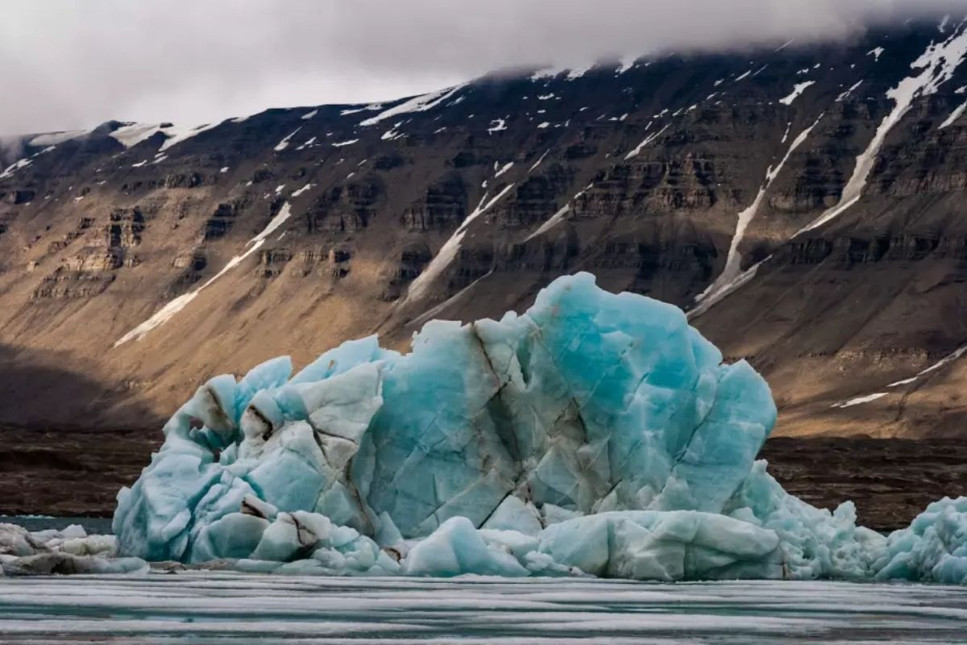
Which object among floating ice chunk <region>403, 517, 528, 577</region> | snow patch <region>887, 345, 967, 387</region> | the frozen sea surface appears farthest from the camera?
snow patch <region>887, 345, 967, 387</region>

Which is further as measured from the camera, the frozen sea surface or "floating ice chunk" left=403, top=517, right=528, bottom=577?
"floating ice chunk" left=403, top=517, right=528, bottom=577

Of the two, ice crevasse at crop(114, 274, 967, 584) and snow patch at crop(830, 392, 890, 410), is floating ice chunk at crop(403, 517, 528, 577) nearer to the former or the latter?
ice crevasse at crop(114, 274, 967, 584)

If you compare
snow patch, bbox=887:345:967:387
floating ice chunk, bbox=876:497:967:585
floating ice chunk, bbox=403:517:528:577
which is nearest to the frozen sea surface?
floating ice chunk, bbox=403:517:528:577

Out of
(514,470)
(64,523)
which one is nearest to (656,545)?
(514,470)

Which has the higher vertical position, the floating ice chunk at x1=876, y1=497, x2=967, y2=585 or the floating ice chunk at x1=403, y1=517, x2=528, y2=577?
the floating ice chunk at x1=403, y1=517, x2=528, y2=577

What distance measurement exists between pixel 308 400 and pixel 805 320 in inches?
5853

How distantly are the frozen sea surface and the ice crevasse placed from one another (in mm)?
1227

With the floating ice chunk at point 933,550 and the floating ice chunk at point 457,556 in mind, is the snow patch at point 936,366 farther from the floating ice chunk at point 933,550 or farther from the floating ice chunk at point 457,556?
the floating ice chunk at point 457,556

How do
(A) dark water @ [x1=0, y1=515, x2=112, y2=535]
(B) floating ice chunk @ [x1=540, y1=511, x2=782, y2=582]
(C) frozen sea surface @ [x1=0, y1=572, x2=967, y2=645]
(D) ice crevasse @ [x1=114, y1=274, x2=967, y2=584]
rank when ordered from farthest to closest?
1. (A) dark water @ [x1=0, y1=515, x2=112, y2=535]
2. (D) ice crevasse @ [x1=114, y1=274, x2=967, y2=584]
3. (B) floating ice chunk @ [x1=540, y1=511, x2=782, y2=582]
4. (C) frozen sea surface @ [x1=0, y1=572, x2=967, y2=645]

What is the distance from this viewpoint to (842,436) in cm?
14850

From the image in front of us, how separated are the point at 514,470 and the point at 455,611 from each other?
1028cm

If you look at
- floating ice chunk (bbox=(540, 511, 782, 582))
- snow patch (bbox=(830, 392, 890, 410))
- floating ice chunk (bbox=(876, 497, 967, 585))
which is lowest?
snow patch (bbox=(830, 392, 890, 410))

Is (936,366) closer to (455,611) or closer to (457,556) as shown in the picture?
(457,556)

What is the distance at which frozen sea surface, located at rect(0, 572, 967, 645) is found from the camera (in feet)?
76.2
